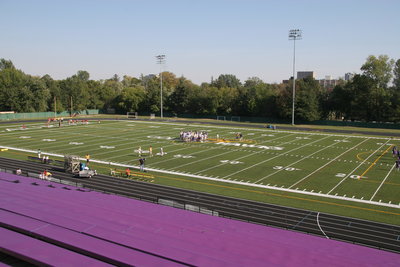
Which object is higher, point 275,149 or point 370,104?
point 370,104

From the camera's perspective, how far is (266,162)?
111ft

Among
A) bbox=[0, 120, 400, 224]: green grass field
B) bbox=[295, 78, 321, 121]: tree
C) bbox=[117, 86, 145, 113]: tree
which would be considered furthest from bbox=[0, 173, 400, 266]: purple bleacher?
bbox=[117, 86, 145, 113]: tree

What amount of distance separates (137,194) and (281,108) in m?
59.5

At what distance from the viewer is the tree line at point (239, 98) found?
73750 millimetres

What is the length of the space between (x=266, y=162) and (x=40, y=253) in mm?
25261

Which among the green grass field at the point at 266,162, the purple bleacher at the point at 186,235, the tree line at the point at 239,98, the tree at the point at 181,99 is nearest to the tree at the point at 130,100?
the tree line at the point at 239,98

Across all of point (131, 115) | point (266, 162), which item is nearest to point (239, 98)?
point (131, 115)

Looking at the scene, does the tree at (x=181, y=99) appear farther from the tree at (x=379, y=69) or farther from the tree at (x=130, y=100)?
the tree at (x=379, y=69)

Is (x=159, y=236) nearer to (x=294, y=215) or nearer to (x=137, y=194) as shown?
(x=294, y=215)

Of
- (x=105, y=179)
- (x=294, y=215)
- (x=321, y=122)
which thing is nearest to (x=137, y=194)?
(x=105, y=179)

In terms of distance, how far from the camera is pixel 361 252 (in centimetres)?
1173

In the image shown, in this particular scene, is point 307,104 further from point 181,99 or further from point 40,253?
point 40,253

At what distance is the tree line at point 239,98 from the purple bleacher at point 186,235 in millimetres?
62492

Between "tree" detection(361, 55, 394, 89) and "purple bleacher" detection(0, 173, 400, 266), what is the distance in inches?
2882
